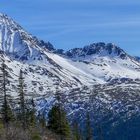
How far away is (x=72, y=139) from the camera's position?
94.7m

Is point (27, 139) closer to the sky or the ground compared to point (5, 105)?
closer to the ground

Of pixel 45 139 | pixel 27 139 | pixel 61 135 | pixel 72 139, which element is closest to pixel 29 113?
pixel 72 139

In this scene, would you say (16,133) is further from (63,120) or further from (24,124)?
(63,120)

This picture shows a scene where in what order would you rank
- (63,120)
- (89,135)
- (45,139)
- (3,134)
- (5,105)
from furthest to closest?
(89,135), (63,120), (5,105), (45,139), (3,134)

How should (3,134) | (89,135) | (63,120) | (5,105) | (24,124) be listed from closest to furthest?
(3,134), (24,124), (5,105), (63,120), (89,135)

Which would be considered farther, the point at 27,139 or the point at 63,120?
the point at 63,120

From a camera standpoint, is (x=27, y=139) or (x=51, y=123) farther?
(x=51, y=123)

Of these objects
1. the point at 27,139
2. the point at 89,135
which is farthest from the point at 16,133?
the point at 89,135

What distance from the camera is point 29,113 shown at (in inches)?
3836

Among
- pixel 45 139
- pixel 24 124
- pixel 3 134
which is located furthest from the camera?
pixel 24 124

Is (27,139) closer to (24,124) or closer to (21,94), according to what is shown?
(24,124)

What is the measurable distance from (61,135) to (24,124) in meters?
7.69

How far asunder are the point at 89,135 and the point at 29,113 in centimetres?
2412

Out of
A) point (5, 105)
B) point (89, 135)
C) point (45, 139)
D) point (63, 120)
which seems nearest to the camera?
point (45, 139)
